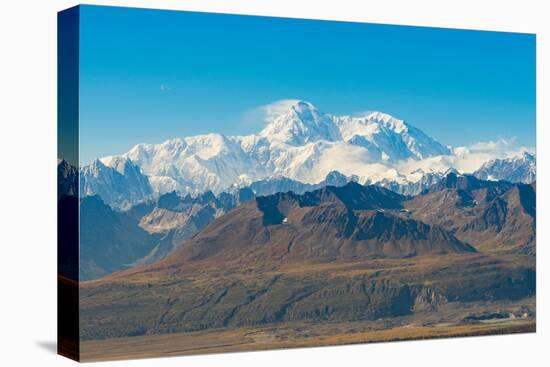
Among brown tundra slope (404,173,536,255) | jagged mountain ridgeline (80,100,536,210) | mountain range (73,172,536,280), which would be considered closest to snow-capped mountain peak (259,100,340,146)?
jagged mountain ridgeline (80,100,536,210)

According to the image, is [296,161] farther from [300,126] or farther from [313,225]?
[313,225]

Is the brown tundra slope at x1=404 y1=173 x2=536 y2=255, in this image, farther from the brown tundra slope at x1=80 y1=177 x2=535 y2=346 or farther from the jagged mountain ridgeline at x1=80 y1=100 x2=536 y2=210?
the jagged mountain ridgeline at x1=80 y1=100 x2=536 y2=210

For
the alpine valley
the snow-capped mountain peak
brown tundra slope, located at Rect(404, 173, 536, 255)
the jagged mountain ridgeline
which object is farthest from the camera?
brown tundra slope, located at Rect(404, 173, 536, 255)

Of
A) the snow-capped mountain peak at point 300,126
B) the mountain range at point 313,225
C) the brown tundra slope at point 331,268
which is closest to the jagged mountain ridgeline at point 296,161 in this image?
the snow-capped mountain peak at point 300,126

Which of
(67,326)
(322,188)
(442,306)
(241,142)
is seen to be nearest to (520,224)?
(442,306)

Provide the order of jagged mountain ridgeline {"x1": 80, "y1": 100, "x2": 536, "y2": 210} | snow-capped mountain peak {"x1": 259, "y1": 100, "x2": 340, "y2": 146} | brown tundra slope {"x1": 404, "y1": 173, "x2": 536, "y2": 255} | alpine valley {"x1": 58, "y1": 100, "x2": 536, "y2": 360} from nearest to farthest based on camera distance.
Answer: alpine valley {"x1": 58, "y1": 100, "x2": 536, "y2": 360} < jagged mountain ridgeline {"x1": 80, "y1": 100, "x2": 536, "y2": 210} < snow-capped mountain peak {"x1": 259, "y1": 100, "x2": 340, "y2": 146} < brown tundra slope {"x1": 404, "y1": 173, "x2": 536, "y2": 255}

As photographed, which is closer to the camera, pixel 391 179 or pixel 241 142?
pixel 241 142

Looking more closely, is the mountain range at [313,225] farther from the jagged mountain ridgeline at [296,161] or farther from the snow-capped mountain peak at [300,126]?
the snow-capped mountain peak at [300,126]

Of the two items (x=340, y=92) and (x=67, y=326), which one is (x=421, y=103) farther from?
(x=67, y=326)
